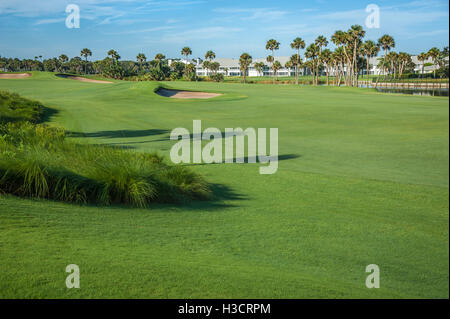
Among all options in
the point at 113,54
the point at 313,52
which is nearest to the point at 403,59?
the point at 313,52

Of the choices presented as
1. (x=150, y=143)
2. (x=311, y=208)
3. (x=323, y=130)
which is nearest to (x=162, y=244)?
(x=311, y=208)

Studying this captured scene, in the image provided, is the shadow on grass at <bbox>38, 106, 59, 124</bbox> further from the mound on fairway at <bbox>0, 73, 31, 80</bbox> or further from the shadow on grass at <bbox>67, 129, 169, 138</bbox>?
the mound on fairway at <bbox>0, 73, 31, 80</bbox>

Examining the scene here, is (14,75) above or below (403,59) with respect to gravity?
below

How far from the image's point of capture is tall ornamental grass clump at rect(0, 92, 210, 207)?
6176 mm

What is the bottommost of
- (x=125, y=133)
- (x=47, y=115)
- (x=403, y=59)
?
(x=125, y=133)

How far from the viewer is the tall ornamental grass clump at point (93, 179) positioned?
20.3 ft

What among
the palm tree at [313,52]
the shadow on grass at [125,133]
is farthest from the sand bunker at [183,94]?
the palm tree at [313,52]

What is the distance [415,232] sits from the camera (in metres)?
5.27

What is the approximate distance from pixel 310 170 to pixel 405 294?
752 centimetres

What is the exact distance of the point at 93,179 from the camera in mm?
6621

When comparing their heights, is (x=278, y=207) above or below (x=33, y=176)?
below

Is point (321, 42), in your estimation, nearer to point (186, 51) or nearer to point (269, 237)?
point (186, 51)

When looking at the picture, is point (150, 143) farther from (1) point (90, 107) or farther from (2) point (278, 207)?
(1) point (90, 107)

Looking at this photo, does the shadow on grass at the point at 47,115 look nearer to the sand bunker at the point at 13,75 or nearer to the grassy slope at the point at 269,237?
the grassy slope at the point at 269,237
